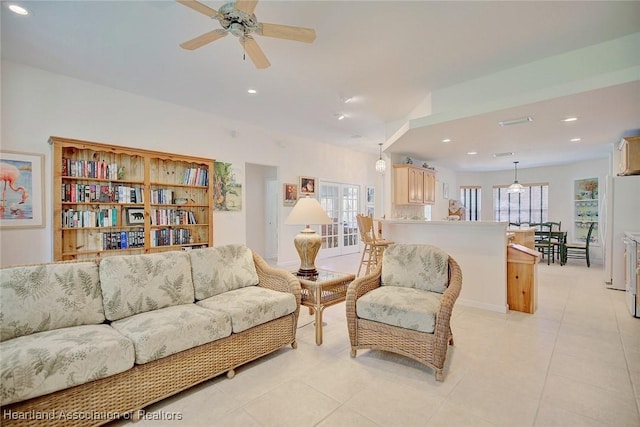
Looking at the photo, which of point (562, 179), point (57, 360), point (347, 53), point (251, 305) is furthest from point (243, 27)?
point (562, 179)

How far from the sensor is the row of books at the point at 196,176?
4676mm

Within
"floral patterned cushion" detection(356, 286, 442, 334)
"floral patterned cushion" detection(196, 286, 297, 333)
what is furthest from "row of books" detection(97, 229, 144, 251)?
"floral patterned cushion" detection(356, 286, 442, 334)

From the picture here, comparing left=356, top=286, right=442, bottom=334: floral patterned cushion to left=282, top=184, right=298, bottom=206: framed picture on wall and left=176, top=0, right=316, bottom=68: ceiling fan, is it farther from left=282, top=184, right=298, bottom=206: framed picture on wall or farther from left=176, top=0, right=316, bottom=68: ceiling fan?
left=282, top=184, right=298, bottom=206: framed picture on wall

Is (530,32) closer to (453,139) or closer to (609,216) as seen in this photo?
(453,139)

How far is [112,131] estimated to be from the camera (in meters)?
4.12

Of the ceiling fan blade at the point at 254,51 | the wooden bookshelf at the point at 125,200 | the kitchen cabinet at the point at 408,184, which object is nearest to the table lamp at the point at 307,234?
the ceiling fan blade at the point at 254,51

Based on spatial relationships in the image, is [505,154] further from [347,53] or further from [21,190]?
[21,190]

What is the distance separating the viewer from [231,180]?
17.9 feet

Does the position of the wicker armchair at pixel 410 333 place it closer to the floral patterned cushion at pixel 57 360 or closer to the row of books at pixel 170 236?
the floral patterned cushion at pixel 57 360

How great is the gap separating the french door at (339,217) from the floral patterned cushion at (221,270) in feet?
14.9

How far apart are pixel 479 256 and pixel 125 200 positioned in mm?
4697

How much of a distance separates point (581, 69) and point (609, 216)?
265 cm

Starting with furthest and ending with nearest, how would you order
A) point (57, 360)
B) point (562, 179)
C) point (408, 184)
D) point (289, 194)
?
1. point (562, 179)
2. point (289, 194)
3. point (408, 184)
4. point (57, 360)

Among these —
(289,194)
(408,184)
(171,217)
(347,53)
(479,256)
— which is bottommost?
(479,256)
